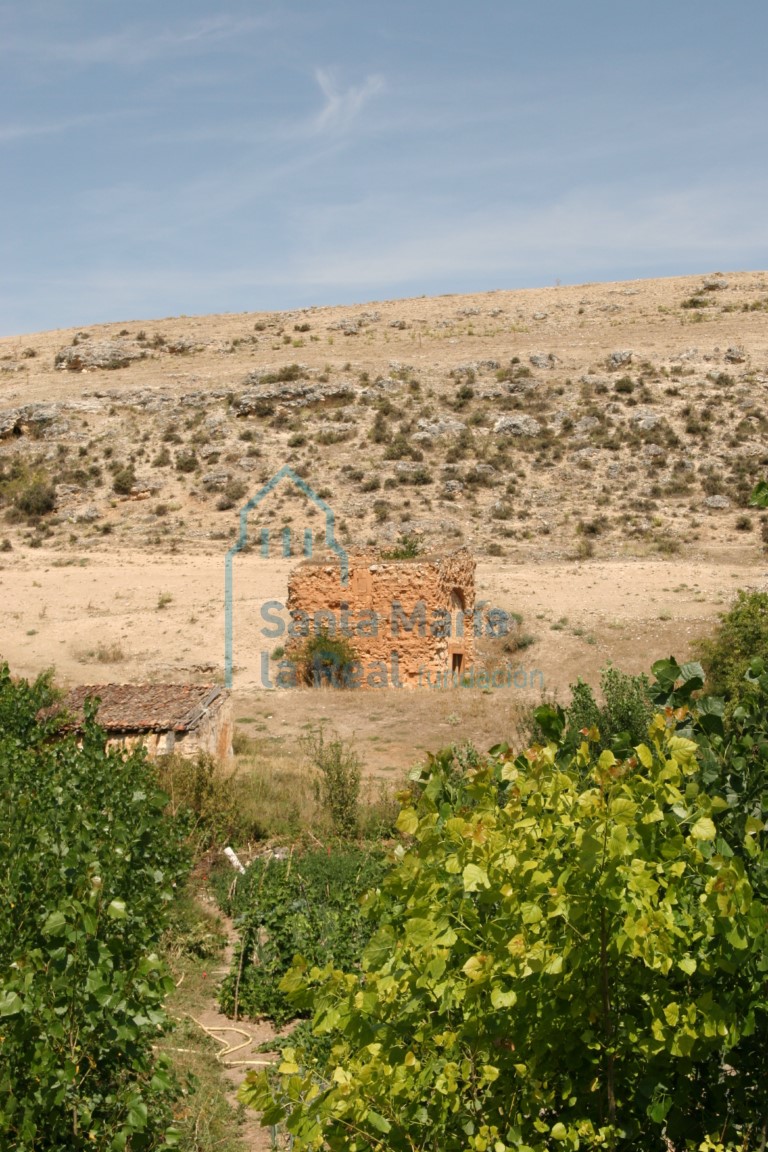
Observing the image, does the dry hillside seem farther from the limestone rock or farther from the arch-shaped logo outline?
the arch-shaped logo outline

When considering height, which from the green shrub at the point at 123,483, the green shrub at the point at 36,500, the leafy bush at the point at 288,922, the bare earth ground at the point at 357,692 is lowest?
the bare earth ground at the point at 357,692

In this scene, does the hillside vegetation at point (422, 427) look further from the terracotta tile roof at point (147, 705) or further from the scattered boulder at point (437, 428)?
the terracotta tile roof at point (147, 705)

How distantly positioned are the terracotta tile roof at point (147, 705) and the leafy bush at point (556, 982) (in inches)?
343

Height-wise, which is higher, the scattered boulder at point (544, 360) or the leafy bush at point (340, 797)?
the scattered boulder at point (544, 360)

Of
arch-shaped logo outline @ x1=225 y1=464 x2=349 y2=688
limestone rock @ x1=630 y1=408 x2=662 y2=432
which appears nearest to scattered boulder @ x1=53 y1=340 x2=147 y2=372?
arch-shaped logo outline @ x1=225 y1=464 x2=349 y2=688

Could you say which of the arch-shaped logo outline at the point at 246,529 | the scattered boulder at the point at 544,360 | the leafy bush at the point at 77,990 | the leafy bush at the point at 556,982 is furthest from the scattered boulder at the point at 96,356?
the leafy bush at the point at 556,982

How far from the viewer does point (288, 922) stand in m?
7.62

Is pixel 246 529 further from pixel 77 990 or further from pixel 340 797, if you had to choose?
pixel 77 990

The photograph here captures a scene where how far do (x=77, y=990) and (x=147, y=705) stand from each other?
30.6 feet

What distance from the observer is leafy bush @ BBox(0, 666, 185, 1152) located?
135 inches

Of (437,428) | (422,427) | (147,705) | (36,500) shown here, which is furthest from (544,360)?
(147,705)

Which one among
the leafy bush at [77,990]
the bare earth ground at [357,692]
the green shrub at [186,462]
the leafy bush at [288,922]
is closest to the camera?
the leafy bush at [77,990]

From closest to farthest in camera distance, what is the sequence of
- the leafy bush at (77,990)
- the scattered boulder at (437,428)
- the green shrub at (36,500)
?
the leafy bush at (77,990) → the green shrub at (36,500) → the scattered boulder at (437,428)

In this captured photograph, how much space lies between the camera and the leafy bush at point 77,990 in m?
3.42
